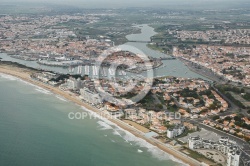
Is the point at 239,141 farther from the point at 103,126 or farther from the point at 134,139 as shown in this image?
the point at 103,126

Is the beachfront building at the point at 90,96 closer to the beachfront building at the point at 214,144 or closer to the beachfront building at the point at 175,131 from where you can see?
the beachfront building at the point at 175,131

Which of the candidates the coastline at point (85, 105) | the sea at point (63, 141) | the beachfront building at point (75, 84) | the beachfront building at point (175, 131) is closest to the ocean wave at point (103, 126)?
the sea at point (63, 141)

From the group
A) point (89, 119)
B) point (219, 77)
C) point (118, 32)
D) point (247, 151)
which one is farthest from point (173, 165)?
point (118, 32)

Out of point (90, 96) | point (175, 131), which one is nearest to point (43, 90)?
point (90, 96)

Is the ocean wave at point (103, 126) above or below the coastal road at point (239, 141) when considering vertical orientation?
below

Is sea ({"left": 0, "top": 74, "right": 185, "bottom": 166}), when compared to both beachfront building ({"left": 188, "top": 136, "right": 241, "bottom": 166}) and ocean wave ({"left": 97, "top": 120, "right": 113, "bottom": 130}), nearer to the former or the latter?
ocean wave ({"left": 97, "top": 120, "right": 113, "bottom": 130})

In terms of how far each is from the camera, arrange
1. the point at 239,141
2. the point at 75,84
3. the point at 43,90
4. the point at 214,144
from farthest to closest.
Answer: the point at 43,90
the point at 75,84
the point at 239,141
the point at 214,144
